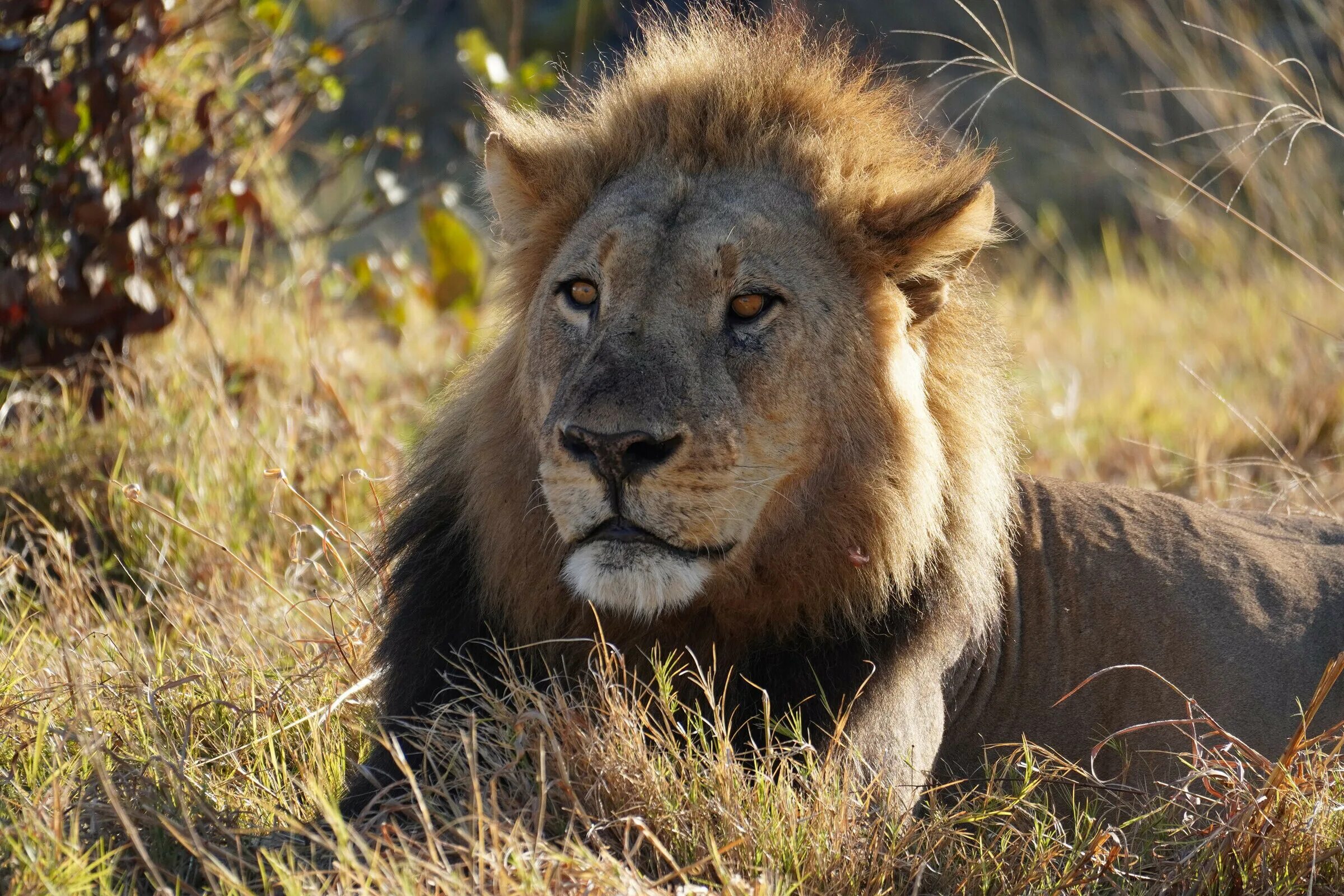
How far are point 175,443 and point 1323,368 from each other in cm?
565

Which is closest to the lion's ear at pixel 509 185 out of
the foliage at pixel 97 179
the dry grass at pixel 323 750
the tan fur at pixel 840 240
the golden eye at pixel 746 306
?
the tan fur at pixel 840 240

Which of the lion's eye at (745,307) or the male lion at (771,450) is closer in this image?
the male lion at (771,450)

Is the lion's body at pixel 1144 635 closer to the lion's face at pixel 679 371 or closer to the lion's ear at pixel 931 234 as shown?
the lion's ear at pixel 931 234

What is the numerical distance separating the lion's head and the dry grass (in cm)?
33

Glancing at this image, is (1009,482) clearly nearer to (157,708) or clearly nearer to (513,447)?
(513,447)

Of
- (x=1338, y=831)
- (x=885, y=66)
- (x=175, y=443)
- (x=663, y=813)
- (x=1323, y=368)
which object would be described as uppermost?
(x=885, y=66)

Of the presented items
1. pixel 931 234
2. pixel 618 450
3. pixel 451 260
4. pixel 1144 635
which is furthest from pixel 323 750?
pixel 451 260

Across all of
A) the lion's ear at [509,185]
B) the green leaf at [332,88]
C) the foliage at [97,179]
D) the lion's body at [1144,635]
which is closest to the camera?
the lion's ear at [509,185]

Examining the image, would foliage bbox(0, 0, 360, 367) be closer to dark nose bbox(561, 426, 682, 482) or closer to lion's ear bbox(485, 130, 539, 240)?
lion's ear bbox(485, 130, 539, 240)

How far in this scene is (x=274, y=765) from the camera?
3.23 m

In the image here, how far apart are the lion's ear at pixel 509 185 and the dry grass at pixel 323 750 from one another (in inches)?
34.1

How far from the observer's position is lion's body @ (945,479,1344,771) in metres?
3.84

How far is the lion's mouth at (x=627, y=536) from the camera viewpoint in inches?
115

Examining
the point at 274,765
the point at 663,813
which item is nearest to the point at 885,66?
the point at 663,813
